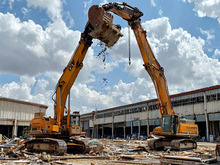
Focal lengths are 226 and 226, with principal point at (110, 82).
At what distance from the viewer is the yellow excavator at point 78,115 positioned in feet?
44.2

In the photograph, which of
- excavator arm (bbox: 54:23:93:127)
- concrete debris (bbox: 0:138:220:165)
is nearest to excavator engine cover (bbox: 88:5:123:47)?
excavator arm (bbox: 54:23:93:127)

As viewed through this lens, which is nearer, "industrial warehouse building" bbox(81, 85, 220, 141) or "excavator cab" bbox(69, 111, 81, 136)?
"excavator cab" bbox(69, 111, 81, 136)

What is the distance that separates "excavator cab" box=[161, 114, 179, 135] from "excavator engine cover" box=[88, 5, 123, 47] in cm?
834

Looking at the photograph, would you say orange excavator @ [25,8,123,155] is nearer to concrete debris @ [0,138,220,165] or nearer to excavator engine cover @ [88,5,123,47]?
concrete debris @ [0,138,220,165]

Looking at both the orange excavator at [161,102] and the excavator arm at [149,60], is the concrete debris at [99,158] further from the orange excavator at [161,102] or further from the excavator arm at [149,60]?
the excavator arm at [149,60]

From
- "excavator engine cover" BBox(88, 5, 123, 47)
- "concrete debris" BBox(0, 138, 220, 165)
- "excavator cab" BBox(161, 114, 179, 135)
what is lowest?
"concrete debris" BBox(0, 138, 220, 165)

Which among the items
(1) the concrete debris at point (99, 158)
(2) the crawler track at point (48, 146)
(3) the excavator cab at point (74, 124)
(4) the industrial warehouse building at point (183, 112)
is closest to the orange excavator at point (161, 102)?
(1) the concrete debris at point (99, 158)

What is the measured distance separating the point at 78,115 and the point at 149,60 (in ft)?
24.0

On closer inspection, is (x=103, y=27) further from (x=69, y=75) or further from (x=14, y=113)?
(x=14, y=113)

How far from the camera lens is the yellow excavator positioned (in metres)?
13.5

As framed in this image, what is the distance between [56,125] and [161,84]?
30.0 feet

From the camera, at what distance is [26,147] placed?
16969mm

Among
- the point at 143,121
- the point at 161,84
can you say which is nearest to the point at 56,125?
the point at 161,84

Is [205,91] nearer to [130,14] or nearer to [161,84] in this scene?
[161,84]
